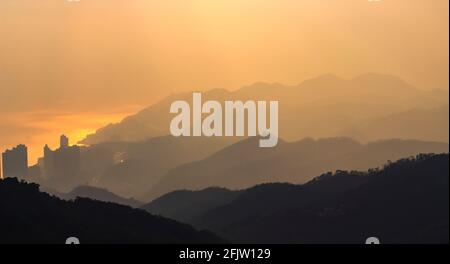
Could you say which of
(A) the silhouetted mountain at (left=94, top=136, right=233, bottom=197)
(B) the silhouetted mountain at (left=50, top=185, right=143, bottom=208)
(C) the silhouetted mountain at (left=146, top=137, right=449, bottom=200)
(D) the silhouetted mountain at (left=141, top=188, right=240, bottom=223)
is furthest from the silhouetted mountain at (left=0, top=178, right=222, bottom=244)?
(C) the silhouetted mountain at (left=146, top=137, right=449, bottom=200)

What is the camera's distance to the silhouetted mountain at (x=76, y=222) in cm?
6725

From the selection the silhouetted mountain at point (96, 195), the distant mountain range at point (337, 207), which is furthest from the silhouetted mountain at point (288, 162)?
the silhouetted mountain at point (96, 195)

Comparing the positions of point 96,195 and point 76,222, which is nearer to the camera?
point 76,222

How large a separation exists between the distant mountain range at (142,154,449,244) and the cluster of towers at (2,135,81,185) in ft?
37.1

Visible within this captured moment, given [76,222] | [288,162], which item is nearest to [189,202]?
[288,162]

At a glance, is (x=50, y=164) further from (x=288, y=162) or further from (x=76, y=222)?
(x=288, y=162)

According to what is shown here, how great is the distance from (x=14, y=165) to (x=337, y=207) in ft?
146

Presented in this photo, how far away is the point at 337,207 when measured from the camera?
96562 mm

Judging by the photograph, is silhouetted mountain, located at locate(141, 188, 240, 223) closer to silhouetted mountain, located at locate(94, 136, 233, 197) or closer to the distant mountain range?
the distant mountain range

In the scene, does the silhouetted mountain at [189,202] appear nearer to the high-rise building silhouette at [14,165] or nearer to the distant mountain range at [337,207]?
the distant mountain range at [337,207]

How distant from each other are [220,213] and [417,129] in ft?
99.7

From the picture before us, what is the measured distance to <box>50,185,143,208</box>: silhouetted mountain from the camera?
7998 centimetres

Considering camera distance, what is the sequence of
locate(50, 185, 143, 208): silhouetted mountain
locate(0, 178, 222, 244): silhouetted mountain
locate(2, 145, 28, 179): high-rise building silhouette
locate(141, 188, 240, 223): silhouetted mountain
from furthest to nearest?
locate(141, 188, 240, 223): silhouetted mountain → locate(50, 185, 143, 208): silhouetted mountain → locate(2, 145, 28, 179): high-rise building silhouette → locate(0, 178, 222, 244): silhouetted mountain
